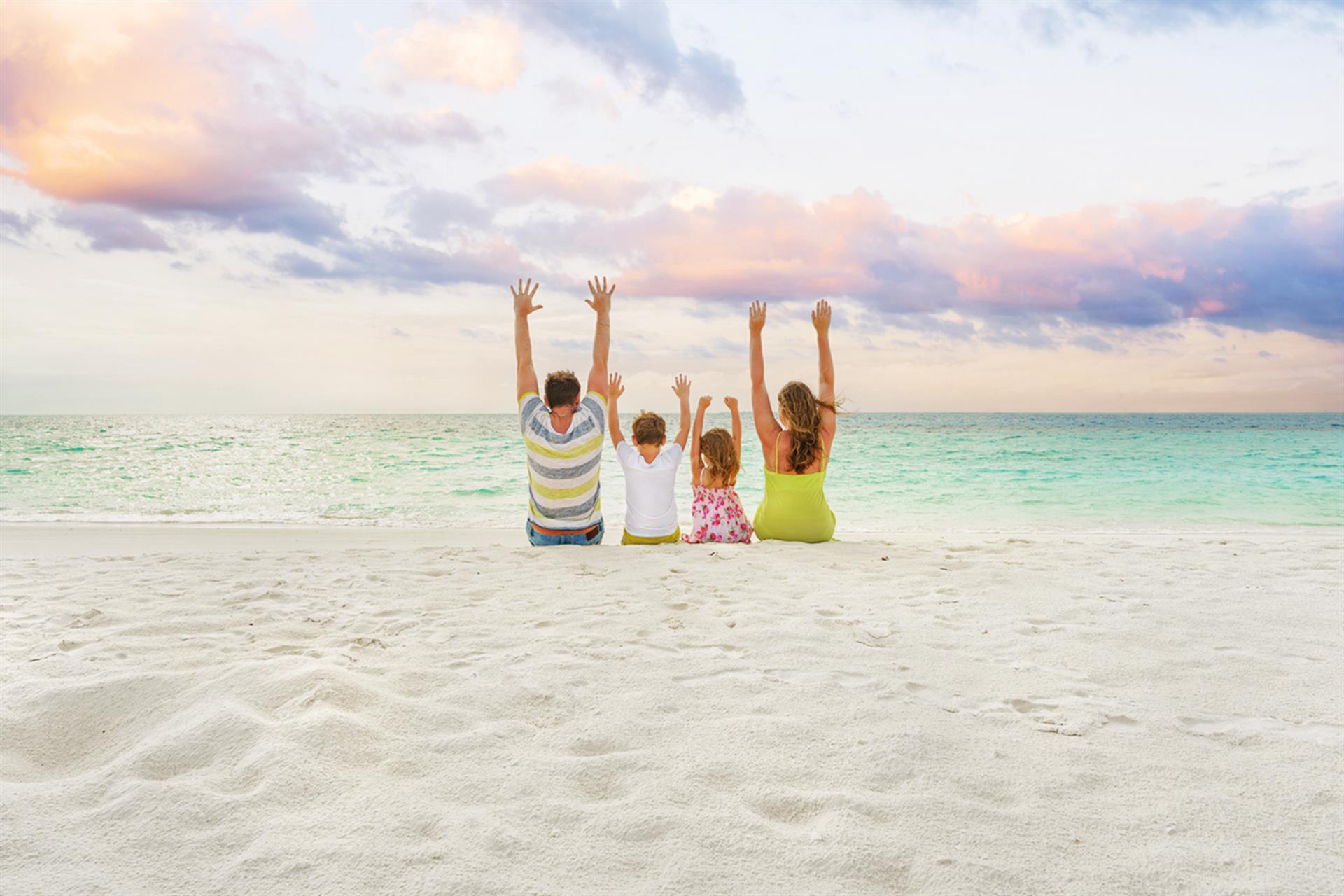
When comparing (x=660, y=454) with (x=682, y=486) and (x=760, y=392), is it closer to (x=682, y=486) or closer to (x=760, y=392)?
(x=760, y=392)

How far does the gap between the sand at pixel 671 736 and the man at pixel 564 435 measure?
1371mm

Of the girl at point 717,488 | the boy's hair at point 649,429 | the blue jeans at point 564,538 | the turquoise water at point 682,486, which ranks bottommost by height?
the turquoise water at point 682,486

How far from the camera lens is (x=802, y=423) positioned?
5.95m

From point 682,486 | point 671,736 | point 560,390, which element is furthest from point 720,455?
point 682,486

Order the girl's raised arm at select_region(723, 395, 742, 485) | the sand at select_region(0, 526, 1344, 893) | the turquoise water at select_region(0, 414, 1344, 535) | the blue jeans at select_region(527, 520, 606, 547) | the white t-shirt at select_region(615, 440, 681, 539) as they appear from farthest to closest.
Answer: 1. the turquoise water at select_region(0, 414, 1344, 535)
2. the girl's raised arm at select_region(723, 395, 742, 485)
3. the white t-shirt at select_region(615, 440, 681, 539)
4. the blue jeans at select_region(527, 520, 606, 547)
5. the sand at select_region(0, 526, 1344, 893)

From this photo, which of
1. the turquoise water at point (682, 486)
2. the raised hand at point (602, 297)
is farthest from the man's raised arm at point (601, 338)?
the turquoise water at point (682, 486)

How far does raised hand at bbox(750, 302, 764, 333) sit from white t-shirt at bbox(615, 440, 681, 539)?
3.86 ft

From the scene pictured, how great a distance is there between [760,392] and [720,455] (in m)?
0.64

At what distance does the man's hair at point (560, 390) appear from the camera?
220 inches

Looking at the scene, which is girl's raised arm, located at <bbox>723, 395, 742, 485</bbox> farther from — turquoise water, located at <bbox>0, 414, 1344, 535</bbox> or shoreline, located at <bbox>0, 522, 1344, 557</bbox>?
turquoise water, located at <bbox>0, 414, 1344, 535</bbox>

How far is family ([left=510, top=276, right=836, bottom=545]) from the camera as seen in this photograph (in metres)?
5.64

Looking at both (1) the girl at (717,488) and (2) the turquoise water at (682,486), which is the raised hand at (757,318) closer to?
(1) the girl at (717,488)

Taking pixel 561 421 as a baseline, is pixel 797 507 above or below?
below

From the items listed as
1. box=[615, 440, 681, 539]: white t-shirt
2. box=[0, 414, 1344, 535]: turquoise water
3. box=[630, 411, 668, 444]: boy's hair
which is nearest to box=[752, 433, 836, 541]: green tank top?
box=[615, 440, 681, 539]: white t-shirt
